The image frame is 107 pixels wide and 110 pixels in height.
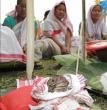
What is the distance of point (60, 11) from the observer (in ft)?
13.3

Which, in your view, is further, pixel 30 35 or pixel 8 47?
pixel 8 47

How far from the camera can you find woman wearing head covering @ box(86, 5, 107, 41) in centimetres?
459

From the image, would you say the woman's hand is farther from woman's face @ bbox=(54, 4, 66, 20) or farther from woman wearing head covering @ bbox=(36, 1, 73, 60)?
woman's face @ bbox=(54, 4, 66, 20)

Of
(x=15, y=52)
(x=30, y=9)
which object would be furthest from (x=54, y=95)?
(x=15, y=52)

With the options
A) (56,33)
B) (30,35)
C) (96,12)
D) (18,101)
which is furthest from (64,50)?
(18,101)

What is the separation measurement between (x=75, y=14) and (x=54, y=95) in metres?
4.74

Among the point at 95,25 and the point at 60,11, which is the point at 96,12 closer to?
the point at 95,25

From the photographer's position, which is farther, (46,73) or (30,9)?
(46,73)

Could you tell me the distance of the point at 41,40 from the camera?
4059 mm

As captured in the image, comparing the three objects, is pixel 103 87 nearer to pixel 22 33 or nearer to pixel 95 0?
pixel 22 33

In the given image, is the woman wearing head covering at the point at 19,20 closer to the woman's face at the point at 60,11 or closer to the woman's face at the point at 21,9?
the woman's face at the point at 21,9

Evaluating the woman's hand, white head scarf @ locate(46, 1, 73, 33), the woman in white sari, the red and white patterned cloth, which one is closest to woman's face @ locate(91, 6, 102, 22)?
white head scarf @ locate(46, 1, 73, 33)

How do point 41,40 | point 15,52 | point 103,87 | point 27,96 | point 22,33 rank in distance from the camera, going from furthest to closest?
1. point 41,40
2. point 22,33
3. point 15,52
4. point 103,87
5. point 27,96

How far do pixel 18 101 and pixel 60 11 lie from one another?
238 cm
